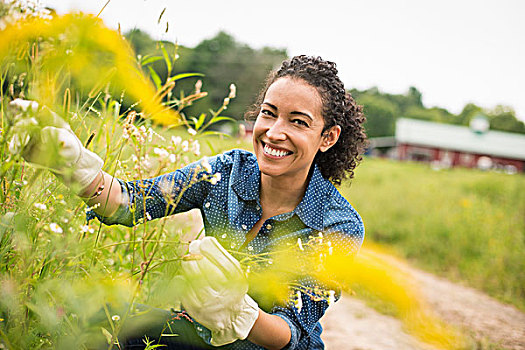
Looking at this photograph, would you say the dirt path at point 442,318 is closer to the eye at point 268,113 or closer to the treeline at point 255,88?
the eye at point 268,113

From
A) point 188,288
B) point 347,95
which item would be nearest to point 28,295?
point 188,288

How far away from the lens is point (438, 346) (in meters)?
0.53

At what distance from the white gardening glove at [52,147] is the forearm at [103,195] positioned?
0.03m

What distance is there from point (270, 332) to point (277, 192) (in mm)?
587

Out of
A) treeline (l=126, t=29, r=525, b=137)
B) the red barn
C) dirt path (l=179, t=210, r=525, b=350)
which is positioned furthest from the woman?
the red barn

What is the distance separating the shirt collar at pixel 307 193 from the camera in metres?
1.63

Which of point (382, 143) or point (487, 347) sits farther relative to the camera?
point (382, 143)

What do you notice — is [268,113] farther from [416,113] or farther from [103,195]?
[416,113]

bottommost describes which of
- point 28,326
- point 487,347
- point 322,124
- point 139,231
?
point 487,347

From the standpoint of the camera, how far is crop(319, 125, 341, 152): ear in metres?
1.72

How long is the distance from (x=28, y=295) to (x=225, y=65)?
38457 mm

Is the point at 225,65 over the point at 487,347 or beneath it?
beneath

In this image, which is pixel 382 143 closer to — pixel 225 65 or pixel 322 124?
pixel 225 65

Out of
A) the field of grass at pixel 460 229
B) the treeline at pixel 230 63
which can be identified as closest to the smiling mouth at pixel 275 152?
the field of grass at pixel 460 229
